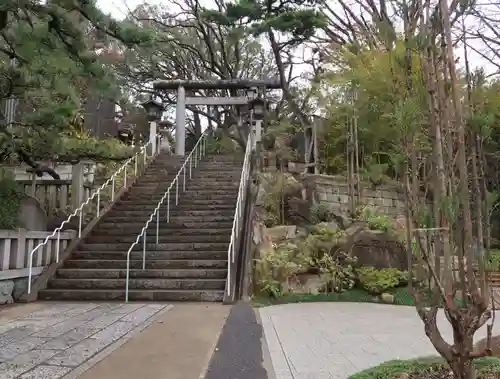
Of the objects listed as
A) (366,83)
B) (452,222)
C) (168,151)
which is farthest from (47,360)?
Answer: (168,151)

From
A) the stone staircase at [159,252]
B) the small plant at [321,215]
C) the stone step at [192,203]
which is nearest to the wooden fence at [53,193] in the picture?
the stone staircase at [159,252]

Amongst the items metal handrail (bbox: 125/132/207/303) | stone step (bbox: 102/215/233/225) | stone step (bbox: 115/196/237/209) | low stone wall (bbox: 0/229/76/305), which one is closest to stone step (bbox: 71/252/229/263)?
metal handrail (bbox: 125/132/207/303)

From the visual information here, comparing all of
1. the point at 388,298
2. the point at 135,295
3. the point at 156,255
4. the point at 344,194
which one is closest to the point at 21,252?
the point at 135,295

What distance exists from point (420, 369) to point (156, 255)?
241 inches

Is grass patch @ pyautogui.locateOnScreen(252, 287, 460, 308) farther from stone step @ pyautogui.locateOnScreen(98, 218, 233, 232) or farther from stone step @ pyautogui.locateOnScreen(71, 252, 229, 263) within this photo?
stone step @ pyautogui.locateOnScreen(98, 218, 233, 232)

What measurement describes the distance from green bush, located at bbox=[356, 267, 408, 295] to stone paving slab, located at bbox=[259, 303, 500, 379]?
641 mm

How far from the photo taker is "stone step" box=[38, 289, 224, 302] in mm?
7000

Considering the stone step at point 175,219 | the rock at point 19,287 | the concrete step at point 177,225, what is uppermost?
the stone step at point 175,219

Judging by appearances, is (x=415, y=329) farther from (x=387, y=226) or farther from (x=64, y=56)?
(x=64, y=56)

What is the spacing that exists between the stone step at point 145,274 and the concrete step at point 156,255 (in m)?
0.52

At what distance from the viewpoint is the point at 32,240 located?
23.7 feet

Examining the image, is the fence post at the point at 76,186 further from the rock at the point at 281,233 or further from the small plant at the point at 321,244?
the small plant at the point at 321,244

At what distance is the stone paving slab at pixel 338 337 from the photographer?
373 cm

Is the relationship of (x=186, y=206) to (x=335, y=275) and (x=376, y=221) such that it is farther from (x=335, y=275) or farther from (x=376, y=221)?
(x=376, y=221)
